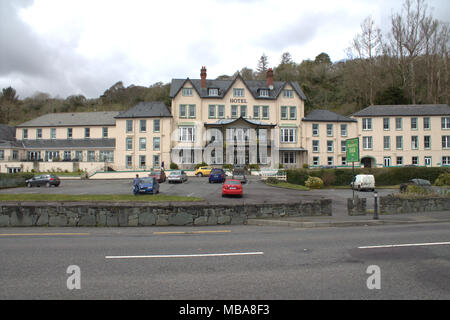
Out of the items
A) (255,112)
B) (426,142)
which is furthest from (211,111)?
(426,142)

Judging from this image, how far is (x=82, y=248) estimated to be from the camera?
809cm

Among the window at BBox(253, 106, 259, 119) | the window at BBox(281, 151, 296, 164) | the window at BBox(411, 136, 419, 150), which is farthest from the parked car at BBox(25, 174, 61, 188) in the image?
the window at BBox(411, 136, 419, 150)

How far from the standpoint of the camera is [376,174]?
116 ft

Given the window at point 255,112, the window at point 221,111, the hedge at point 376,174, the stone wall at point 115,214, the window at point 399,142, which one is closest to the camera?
the stone wall at point 115,214

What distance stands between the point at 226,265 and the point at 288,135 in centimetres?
4629

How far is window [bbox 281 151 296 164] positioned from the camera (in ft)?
165

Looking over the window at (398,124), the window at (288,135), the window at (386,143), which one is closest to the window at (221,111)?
the window at (288,135)

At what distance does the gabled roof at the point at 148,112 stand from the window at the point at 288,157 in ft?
71.3

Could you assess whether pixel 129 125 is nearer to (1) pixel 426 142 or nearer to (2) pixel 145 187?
(2) pixel 145 187

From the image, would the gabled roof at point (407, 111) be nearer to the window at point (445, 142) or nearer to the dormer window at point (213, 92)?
the window at point (445, 142)

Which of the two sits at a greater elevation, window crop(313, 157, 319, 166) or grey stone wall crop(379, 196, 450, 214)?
window crop(313, 157, 319, 166)

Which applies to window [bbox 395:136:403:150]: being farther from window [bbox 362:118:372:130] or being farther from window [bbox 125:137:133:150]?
window [bbox 125:137:133:150]

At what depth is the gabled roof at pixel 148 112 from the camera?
49.5 metres

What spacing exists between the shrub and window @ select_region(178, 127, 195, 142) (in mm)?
23693
